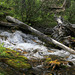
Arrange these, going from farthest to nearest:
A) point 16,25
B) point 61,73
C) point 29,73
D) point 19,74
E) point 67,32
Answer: point 16,25
point 67,32
point 61,73
point 29,73
point 19,74

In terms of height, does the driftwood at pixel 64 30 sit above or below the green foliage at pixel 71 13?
below

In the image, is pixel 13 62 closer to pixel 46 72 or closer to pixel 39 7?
pixel 46 72

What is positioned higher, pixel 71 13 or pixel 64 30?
pixel 71 13

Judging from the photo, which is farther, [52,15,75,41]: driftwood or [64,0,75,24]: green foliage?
[64,0,75,24]: green foliage

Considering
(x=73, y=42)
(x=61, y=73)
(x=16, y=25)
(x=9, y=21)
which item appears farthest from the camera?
(x=9, y=21)

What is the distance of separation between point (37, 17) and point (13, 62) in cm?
716

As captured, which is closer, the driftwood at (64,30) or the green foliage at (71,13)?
the driftwood at (64,30)

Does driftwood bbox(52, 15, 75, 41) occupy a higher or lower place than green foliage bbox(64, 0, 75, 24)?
lower

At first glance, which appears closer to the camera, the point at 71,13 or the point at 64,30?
the point at 64,30

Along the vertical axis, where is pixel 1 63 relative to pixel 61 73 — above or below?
above

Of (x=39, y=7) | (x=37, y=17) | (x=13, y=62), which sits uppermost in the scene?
(x=39, y=7)

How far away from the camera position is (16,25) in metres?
9.96

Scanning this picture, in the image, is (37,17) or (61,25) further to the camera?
(37,17)

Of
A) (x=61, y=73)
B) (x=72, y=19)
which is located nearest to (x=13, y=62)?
(x=61, y=73)
